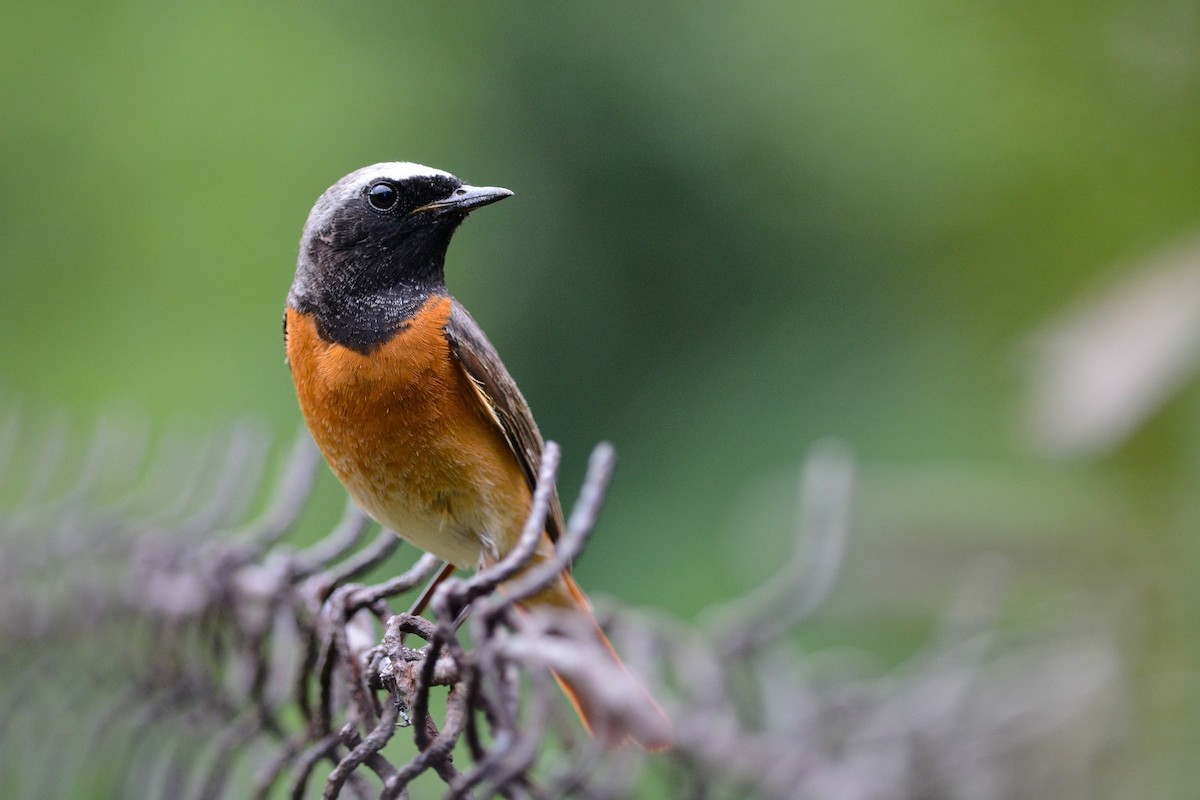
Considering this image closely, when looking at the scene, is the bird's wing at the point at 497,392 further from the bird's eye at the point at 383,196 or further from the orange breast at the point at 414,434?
the bird's eye at the point at 383,196

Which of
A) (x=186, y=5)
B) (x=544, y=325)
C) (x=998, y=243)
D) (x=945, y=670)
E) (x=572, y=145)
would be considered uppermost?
(x=998, y=243)

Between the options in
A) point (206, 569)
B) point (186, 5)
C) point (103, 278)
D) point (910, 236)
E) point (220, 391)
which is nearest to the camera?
point (206, 569)

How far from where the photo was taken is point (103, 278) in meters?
8.42

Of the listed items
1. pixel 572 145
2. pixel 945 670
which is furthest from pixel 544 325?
pixel 945 670

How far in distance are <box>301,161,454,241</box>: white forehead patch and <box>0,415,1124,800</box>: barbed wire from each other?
0.33 m

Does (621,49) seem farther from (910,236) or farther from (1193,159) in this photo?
(1193,159)

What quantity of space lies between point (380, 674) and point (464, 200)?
773 millimetres

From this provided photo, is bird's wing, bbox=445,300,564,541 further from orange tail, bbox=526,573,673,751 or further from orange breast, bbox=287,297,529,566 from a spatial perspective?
orange tail, bbox=526,573,673,751

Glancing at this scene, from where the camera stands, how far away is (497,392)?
6.99ft

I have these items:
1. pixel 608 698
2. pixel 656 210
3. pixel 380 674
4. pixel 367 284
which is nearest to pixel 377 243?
pixel 367 284

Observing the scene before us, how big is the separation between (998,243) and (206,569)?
8145mm


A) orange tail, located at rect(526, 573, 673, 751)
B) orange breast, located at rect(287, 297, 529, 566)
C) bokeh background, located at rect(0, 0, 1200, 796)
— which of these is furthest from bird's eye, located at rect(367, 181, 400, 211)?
bokeh background, located at rect(0, 0, 1200, 796)

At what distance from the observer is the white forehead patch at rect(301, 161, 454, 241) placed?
6.52 feet

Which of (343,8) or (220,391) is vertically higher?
(343,8)
